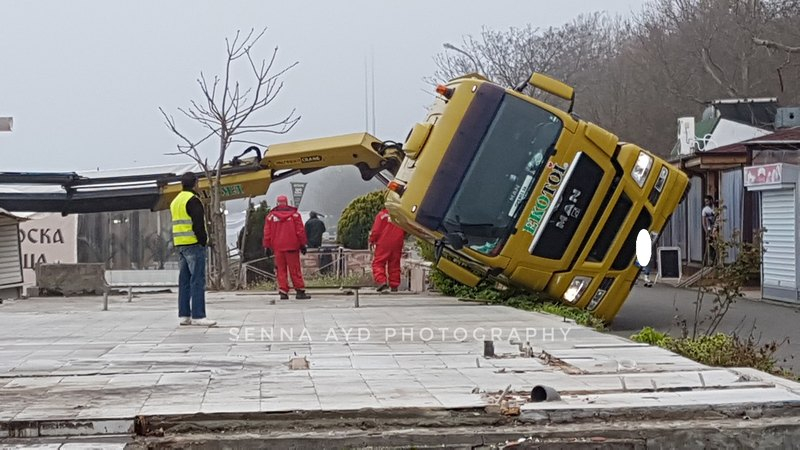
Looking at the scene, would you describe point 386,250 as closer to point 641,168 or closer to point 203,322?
point 641,168

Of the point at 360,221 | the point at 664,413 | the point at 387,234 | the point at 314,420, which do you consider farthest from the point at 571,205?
the point at 360,221

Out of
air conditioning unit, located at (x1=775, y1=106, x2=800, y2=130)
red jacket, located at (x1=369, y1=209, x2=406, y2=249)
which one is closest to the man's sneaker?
red jacket, located at (x1=369, y1=209, x2=406, y2=249)

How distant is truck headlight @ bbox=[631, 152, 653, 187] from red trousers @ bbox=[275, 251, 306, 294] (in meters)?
5.94

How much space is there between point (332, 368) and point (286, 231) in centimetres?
828

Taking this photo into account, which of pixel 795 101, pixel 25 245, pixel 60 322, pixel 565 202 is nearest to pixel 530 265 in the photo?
pixel 565 202

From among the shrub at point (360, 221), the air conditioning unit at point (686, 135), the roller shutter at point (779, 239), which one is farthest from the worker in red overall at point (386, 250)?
the air conditioning unit at point (686, 135)

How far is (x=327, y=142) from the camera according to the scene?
18547 millimetres

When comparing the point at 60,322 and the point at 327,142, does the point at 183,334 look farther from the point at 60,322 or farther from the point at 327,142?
the point at 327,142

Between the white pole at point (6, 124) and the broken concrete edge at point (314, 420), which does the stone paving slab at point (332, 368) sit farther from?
the white pole at point (6, 124)

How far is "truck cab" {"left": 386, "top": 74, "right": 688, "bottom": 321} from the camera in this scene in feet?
43.0

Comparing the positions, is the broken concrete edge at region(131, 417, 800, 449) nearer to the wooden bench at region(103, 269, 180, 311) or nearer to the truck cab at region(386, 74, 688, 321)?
the truck cab at region(386, 74, 688, 321)

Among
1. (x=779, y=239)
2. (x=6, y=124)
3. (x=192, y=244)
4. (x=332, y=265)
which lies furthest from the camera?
(x=332, y=265)

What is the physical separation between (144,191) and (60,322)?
19.7ft

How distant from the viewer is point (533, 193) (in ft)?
43.0
